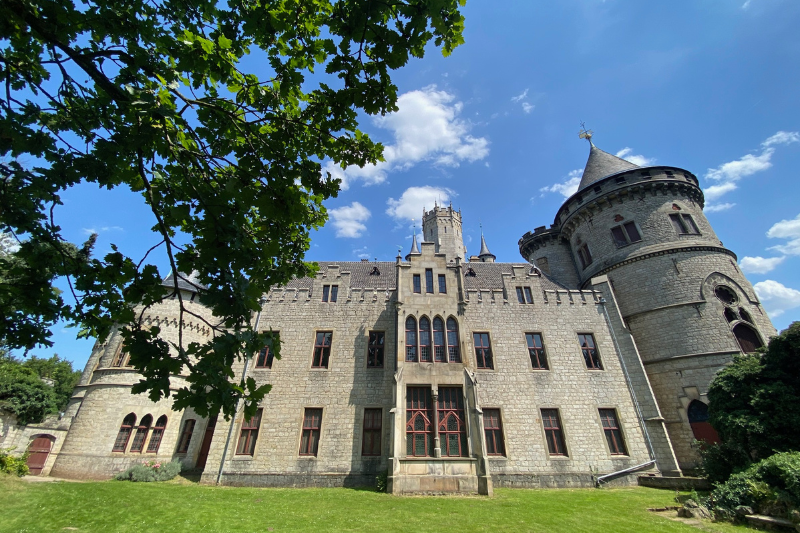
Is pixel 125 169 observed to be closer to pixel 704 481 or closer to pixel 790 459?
pixel 790 459

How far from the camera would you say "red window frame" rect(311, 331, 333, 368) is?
18.7 meters

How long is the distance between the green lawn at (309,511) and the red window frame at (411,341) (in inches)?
241

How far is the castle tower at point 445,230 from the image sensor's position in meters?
40.7

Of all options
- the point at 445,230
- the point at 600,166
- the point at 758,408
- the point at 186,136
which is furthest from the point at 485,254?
the point at 186,136

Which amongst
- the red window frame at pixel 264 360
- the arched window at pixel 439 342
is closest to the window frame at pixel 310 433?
the red window frame at pixel 264 360

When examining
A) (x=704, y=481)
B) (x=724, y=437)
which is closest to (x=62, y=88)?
(x=724, y=437)

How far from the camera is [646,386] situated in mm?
18000

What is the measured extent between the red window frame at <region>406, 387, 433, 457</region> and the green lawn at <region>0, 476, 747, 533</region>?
2.39 meters

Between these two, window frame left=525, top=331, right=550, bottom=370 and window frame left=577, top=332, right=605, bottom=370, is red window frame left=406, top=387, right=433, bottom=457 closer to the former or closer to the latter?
window frame left=525, top=331, right=550, bottom=370

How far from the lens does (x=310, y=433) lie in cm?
1706

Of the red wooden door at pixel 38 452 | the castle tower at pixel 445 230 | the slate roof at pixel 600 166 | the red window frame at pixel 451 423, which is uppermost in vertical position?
the castle tower at pixel 445 230

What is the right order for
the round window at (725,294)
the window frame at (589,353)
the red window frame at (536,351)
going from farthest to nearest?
the round window at (725,294)
the window frame at (589,353)
the red window frame at (536,351)

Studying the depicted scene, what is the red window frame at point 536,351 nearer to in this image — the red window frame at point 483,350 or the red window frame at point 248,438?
the red window frame at point 483,350

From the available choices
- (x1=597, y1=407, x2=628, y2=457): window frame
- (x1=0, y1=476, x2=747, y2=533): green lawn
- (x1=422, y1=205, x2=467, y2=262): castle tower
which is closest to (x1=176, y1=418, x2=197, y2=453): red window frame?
(x1=0, y1=476, x2=747, y2=533): green lawn
